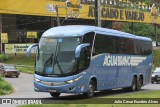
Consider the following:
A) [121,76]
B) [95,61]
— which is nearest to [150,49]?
[121,76]

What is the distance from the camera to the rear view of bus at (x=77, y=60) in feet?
68.2

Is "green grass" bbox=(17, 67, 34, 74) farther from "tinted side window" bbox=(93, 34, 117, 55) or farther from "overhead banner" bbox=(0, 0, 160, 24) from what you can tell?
"tinted side window" bbox=(93, 34, 117, 55)

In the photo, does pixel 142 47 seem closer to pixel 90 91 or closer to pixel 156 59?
pixel 90 91

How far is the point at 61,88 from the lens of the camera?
20609 millimetres

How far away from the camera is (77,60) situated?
20.9 metres

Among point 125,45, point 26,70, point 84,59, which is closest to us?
point 84,59

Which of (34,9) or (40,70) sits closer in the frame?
(40,70)

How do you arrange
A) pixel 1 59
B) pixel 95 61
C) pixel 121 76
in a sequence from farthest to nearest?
1. pixel 1 59
2. pixel 121 76
3. pixel 95 61

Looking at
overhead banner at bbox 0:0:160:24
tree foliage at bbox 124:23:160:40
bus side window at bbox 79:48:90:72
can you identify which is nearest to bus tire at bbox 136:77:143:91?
bus side window at bbox 79:48:90:72

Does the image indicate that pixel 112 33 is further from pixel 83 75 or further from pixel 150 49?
pixel 150 49

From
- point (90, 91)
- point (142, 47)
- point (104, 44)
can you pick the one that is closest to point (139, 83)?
point (142, 47)

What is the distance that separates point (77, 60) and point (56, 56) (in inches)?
38.9

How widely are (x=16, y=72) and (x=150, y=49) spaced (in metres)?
26.2

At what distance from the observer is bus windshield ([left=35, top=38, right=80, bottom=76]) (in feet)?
68.3
